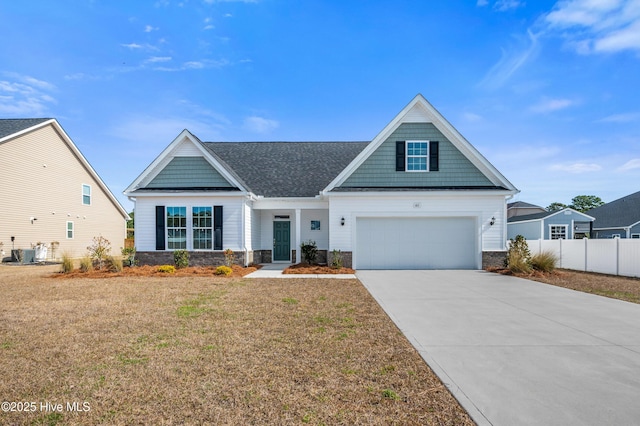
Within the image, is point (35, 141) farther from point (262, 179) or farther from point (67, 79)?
point (262, 179)

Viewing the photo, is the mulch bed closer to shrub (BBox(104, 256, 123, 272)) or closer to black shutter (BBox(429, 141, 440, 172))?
black shutter (BBox(429, 141, 440, 172))

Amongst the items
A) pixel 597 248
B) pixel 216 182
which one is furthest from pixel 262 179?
pixel 597 248

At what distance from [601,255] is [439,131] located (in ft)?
27.8

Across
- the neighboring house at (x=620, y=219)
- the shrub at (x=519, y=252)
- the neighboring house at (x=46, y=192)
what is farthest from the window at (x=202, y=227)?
the neighboring house at (x=620, y=219)

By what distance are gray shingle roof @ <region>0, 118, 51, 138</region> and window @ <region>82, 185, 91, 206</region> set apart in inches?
207

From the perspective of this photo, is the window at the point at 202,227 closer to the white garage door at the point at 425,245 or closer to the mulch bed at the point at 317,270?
the mulch bed at the point at 317,270

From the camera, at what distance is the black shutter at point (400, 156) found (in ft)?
49.9

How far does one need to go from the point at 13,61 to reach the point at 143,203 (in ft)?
26.7

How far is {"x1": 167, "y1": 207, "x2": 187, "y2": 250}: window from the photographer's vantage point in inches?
613

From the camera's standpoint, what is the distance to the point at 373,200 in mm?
15031

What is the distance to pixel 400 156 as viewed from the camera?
50.0 ft

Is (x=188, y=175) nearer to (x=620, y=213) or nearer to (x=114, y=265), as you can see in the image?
(x=114, y=265)

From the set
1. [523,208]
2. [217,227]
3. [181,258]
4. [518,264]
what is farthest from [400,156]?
[523,208]

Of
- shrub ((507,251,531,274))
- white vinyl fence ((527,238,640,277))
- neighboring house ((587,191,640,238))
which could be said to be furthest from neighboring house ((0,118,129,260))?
neighboring house ((587,191,640,238))
